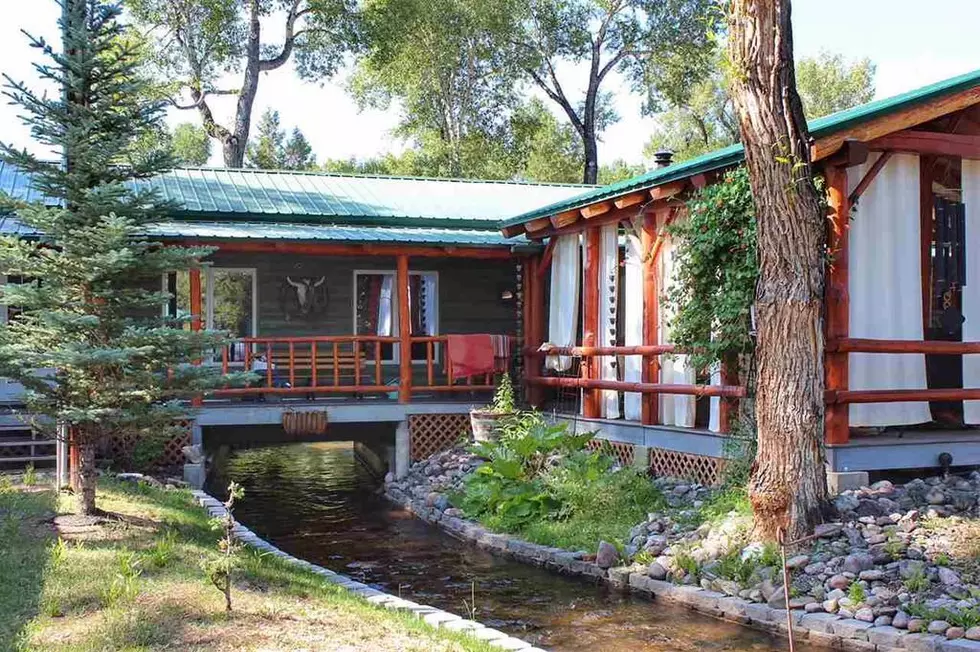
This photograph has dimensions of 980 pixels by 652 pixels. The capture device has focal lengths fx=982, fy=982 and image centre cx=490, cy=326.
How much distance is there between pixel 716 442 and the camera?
10.2 m

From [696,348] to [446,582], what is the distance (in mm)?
3503

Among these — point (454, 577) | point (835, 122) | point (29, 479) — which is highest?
point (835, 122)

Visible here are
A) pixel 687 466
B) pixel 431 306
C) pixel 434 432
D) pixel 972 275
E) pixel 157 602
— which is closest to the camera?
pixel 157 602

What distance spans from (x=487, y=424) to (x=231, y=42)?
66.4 ft

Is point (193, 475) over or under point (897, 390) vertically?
under

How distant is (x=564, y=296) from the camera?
13719 mm

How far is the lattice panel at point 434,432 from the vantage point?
14164 mm

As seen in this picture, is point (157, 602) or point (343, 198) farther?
point (343, 198)

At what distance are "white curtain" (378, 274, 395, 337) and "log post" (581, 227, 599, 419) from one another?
4.80m

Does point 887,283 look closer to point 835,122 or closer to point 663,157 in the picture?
point 835,122

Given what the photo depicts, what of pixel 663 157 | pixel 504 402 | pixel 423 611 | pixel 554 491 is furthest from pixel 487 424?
pixel 423 611

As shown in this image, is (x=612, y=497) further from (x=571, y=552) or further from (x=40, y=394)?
(x=40, y=394)

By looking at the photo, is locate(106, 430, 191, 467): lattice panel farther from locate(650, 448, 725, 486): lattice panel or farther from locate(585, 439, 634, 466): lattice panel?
locate(650, 448, 725, 486): lattice panel

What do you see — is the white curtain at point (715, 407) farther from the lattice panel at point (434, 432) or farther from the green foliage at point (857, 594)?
the lattice panel at point (434, 432)
